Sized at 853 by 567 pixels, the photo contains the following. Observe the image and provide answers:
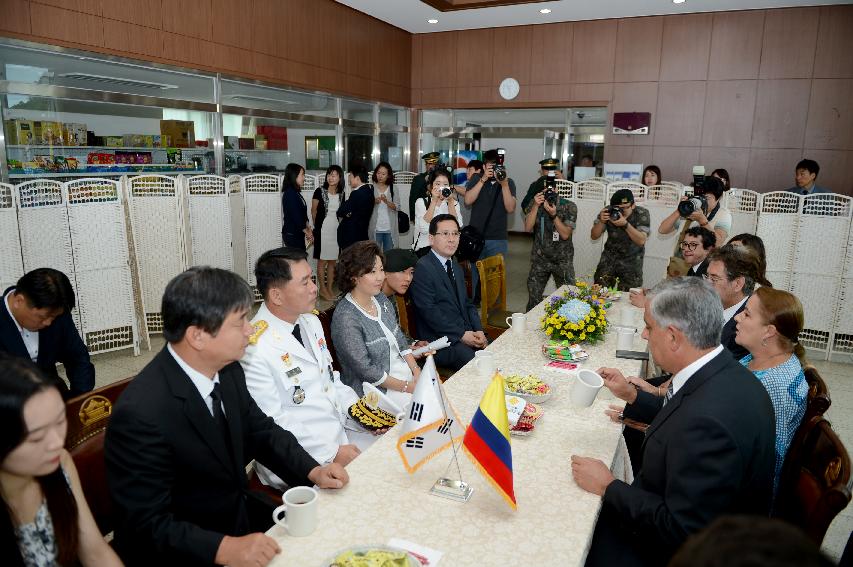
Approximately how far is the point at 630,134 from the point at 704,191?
→ 3.76 meters

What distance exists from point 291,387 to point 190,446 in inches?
26.8

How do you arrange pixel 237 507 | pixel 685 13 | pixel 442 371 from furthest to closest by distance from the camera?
pixel 685 13 → pixel 442 371 → pixel 237 507

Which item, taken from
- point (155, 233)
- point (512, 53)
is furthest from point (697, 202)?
point (512, 53)

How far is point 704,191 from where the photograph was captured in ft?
17.6

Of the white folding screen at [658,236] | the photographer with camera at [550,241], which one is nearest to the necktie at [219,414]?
the photographer with camera at [550,241]

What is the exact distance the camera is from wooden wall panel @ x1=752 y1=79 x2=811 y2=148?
25.6 feet

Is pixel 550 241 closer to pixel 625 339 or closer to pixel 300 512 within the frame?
pixel 625 339

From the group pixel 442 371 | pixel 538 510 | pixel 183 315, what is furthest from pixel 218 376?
pixel 442 371

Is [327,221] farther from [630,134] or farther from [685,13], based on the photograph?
[685,13]

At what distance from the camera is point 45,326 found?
282cm

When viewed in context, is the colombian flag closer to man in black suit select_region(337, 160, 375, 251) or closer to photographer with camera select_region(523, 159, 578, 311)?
photographer with camera select_region(523, 159, 578, 311)

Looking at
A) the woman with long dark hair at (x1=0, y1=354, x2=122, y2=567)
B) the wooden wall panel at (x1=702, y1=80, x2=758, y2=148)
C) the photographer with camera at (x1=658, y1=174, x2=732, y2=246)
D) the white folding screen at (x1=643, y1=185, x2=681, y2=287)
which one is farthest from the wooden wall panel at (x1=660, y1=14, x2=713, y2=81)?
the woman with long dark hair at (x1=0, y1=354, x2=122, y2=567)

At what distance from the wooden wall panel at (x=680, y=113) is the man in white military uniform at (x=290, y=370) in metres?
7.69

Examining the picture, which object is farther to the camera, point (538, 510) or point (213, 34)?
point (213, 34)
